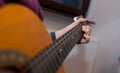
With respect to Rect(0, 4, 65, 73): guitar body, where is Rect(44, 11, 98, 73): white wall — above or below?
below

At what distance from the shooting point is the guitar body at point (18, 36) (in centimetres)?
36

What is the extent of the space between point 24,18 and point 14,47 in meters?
0.11

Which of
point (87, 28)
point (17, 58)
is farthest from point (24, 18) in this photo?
point (87, 28)

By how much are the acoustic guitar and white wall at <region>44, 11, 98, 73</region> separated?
0.62m

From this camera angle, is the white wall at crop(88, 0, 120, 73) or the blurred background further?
the white wall at crop(88, 0, 120, 73)

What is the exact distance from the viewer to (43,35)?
1.78 ft

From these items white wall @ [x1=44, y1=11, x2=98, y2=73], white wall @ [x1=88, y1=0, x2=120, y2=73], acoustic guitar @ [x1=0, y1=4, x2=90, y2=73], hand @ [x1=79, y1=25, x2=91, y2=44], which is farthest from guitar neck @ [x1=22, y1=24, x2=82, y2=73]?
white wall @ [x1=88, y1=0, x2=120, y2=73]

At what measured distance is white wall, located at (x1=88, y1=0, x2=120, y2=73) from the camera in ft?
4.47

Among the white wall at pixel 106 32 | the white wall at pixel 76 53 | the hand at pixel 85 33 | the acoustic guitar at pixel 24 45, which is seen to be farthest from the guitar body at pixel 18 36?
the white wall at pixel 106 32

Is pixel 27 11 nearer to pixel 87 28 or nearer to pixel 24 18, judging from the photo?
pixel 24 18

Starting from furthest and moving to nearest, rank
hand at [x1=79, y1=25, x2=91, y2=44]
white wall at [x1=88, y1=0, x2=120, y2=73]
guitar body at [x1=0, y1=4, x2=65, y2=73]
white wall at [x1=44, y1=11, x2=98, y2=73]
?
white wall at [x1=88, y1=0, x2=120, y2=73] < white wall at [x1=44, y1=11, x2=98, y2=73] < hand at [x1=79, y1=25, x2=91, y2=44] < guitar body at [x1=0, y1=4, x2=65, y2=73]

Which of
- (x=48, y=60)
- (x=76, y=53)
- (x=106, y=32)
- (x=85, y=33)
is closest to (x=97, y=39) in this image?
(x=106, y=32)

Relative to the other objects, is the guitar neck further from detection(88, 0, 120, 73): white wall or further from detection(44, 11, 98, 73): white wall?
detection(88, 0, 120, 73): white wall

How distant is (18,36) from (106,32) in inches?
42.1
